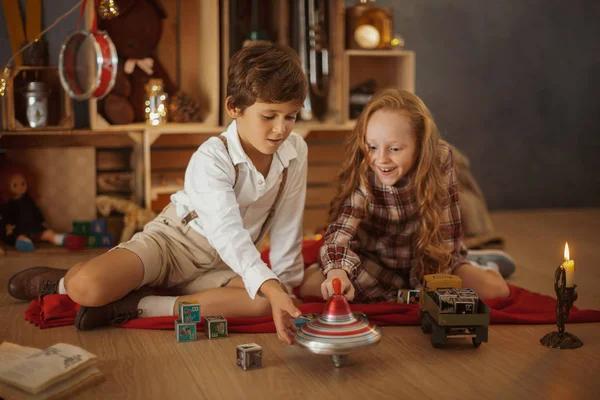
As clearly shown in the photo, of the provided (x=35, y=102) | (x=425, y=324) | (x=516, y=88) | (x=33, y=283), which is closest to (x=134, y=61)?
(x=35, y=102)

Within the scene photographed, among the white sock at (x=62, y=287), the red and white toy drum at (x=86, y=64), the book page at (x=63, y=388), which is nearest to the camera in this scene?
the book page at (x=63, y=388)

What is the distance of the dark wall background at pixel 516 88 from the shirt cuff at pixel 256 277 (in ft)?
8.26

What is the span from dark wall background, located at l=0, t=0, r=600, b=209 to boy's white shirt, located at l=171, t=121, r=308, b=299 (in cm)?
213

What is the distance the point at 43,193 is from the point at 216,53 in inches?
37.2

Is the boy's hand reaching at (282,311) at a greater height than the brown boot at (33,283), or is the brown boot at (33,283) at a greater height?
the boy's hand reaching at (282,311)

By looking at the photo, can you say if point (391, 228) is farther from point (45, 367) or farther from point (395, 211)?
point (45, 367)

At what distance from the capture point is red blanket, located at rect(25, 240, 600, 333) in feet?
6.46

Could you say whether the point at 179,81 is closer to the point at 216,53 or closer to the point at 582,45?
the point at 216,53

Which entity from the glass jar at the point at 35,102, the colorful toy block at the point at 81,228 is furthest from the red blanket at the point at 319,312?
the glass jar at the point at 35,102

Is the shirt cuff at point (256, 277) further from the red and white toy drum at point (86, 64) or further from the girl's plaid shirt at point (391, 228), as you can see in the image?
the red and white toy drum at point (86, 64)

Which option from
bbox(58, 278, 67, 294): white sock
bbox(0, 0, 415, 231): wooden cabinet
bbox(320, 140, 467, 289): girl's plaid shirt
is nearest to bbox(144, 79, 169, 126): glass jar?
bbox(0, 0, 415, 231): wooden cabinet

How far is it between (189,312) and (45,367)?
44cm

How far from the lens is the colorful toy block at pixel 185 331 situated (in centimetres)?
187

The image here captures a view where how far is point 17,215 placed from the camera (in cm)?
309
